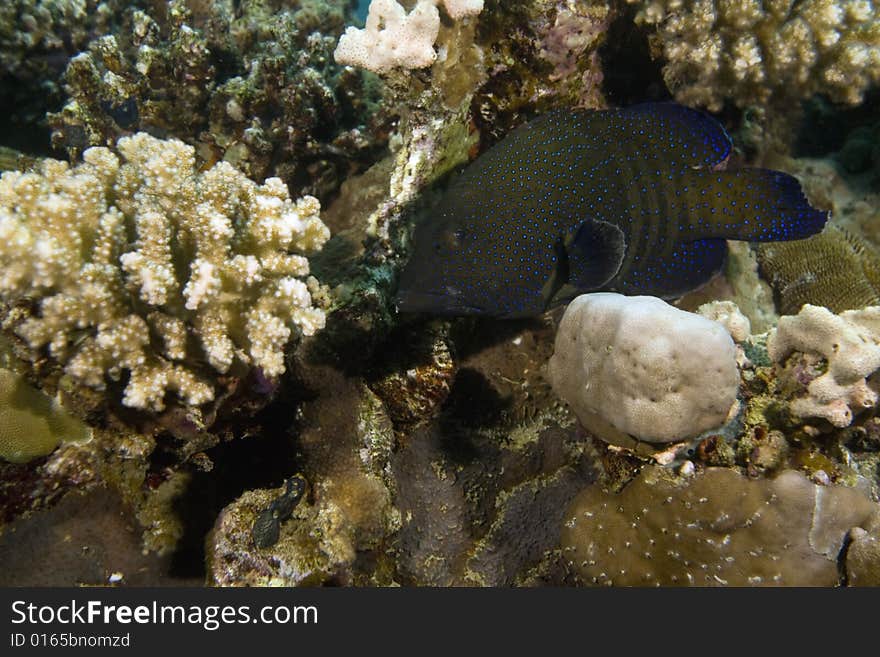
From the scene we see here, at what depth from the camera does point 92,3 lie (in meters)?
6.75

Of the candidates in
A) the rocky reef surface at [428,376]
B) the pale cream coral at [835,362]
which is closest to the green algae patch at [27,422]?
the rocky reef surface at [428,376]

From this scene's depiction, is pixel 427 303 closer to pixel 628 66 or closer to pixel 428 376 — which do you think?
pixel 428 376

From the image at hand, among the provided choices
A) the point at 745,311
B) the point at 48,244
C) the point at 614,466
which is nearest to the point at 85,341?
the point at 48,244

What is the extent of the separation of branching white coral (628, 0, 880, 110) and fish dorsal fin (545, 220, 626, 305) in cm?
211

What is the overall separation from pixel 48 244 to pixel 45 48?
5.68 metres

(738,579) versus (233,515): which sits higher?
(233,515)

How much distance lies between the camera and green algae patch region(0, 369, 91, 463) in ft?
8.13

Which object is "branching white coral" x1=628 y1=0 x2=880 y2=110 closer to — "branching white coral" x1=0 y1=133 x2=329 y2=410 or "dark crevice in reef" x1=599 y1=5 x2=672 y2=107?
"dark crevice in reef" x1=599 y1=5 x2=672 y2=107

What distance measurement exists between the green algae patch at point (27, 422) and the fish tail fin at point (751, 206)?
357cm

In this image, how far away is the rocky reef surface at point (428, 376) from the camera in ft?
8.08

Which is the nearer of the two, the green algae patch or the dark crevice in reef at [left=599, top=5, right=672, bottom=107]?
the green algae patch

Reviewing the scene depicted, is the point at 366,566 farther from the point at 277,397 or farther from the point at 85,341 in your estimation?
the point at 85,341

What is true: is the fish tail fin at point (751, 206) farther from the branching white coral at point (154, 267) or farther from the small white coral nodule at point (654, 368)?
the branching white coral at point (154, 267)

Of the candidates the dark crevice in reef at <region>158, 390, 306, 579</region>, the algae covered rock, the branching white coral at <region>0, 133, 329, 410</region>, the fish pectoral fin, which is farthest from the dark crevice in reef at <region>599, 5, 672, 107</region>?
the dark crevice in reef at <region>158, 390, 306, 579</region>
